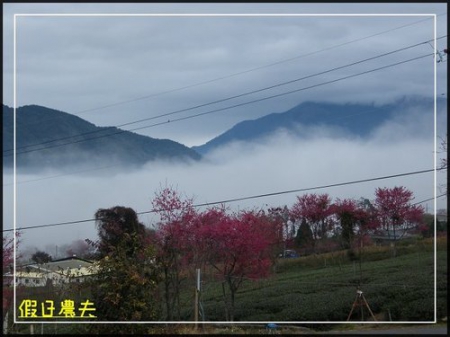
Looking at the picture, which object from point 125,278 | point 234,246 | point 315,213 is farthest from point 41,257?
point 315,213

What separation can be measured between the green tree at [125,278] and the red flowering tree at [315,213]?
1.84m

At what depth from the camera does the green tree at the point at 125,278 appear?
7625 mm

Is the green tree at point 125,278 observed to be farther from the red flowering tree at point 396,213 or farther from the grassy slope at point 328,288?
the red flowering tree at point 396,213

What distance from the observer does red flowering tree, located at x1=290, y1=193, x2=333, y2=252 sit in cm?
716

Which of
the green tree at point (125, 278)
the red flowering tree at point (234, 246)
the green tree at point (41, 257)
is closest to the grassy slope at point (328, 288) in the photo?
the red flowering tree at point (234, 246)

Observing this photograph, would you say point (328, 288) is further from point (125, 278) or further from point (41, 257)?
point (41, 257)

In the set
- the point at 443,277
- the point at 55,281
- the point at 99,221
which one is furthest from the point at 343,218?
the point at 55,281

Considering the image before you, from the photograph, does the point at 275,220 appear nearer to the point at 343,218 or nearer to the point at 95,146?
the point at 343,218

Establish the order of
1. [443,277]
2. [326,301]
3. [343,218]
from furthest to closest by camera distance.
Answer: [443,277]
[326,301]
[343,218]

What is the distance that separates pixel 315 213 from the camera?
739 centimetres

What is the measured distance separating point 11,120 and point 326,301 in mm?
4312

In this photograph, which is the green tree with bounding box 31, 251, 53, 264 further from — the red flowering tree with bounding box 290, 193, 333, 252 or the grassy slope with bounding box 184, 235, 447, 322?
the red flowering tree with bounding box 290, 193, 333, 252

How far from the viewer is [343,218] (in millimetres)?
7559

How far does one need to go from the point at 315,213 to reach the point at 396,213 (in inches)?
35.3
